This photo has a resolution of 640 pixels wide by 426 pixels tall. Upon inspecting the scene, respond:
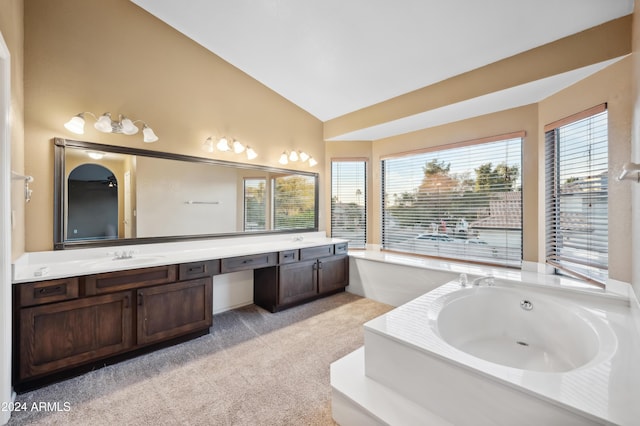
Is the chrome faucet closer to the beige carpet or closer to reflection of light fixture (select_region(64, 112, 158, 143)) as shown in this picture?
the beige carpet

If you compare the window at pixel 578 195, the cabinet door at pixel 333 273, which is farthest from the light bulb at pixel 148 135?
the window at pixel 578 195

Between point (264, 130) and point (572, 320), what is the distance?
11.7ft

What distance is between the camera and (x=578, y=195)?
7.95 feet

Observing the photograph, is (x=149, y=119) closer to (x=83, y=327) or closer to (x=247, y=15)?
(x=247, y=15)

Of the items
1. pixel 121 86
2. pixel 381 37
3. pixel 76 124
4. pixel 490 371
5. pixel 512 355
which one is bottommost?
pixel 512 355

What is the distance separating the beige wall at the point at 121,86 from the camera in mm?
2174

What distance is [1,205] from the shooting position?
151 centimetres

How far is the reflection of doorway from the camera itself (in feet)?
7.59

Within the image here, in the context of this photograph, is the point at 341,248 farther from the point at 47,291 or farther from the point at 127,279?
the point at 47,291

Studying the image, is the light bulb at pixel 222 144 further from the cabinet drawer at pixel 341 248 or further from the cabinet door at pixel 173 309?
the cabinet drawer at pixel 341 248

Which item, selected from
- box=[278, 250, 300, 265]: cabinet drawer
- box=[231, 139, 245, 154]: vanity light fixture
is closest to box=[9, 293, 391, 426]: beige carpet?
box=[278, 250, 300, 265]: cabinet drawer

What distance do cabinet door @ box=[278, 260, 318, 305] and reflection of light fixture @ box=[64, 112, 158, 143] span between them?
6.17 feet

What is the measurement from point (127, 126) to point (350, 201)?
2.95 meters

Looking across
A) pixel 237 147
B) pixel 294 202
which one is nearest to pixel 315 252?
pixel 294 202
